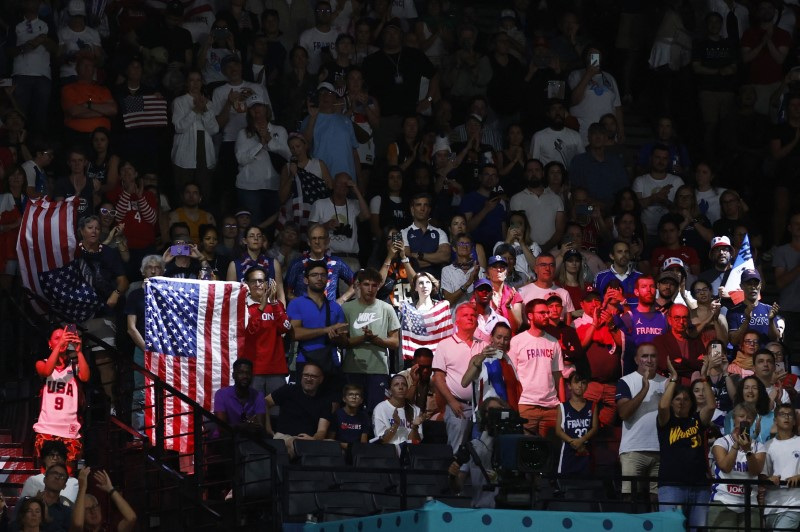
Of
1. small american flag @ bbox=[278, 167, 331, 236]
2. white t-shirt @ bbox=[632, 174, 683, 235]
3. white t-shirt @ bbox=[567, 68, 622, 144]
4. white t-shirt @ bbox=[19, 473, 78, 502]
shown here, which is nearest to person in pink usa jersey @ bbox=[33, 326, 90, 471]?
white t-shirt @ bbox=[19, 473, 78, 502]

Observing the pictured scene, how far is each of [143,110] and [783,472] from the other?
27.1 feet

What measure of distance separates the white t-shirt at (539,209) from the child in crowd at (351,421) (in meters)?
4.11

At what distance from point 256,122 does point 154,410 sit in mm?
4571

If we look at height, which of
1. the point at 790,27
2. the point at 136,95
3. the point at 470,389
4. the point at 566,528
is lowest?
the point at 566,528

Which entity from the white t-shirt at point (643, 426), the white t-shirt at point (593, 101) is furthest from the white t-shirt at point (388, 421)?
the white t-shirt at point (593, 101)

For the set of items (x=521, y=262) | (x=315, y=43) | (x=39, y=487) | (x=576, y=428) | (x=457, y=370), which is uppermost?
(x=315, y=43)

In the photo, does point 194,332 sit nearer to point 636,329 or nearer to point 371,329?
point 371,329

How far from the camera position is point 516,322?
55.4 ft

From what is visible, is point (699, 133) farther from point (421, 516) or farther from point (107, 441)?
point (421, 516)

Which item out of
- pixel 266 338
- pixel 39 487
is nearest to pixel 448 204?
pixel 266 338

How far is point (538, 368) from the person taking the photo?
1593 centimetres

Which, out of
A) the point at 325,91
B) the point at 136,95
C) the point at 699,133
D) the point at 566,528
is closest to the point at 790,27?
the point at 699,133

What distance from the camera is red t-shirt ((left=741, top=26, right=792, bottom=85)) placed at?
71.7 feet

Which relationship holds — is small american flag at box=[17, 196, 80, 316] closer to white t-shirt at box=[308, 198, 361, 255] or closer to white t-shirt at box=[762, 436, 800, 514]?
white t-shirt at box=[308, 198, 361, 255]
